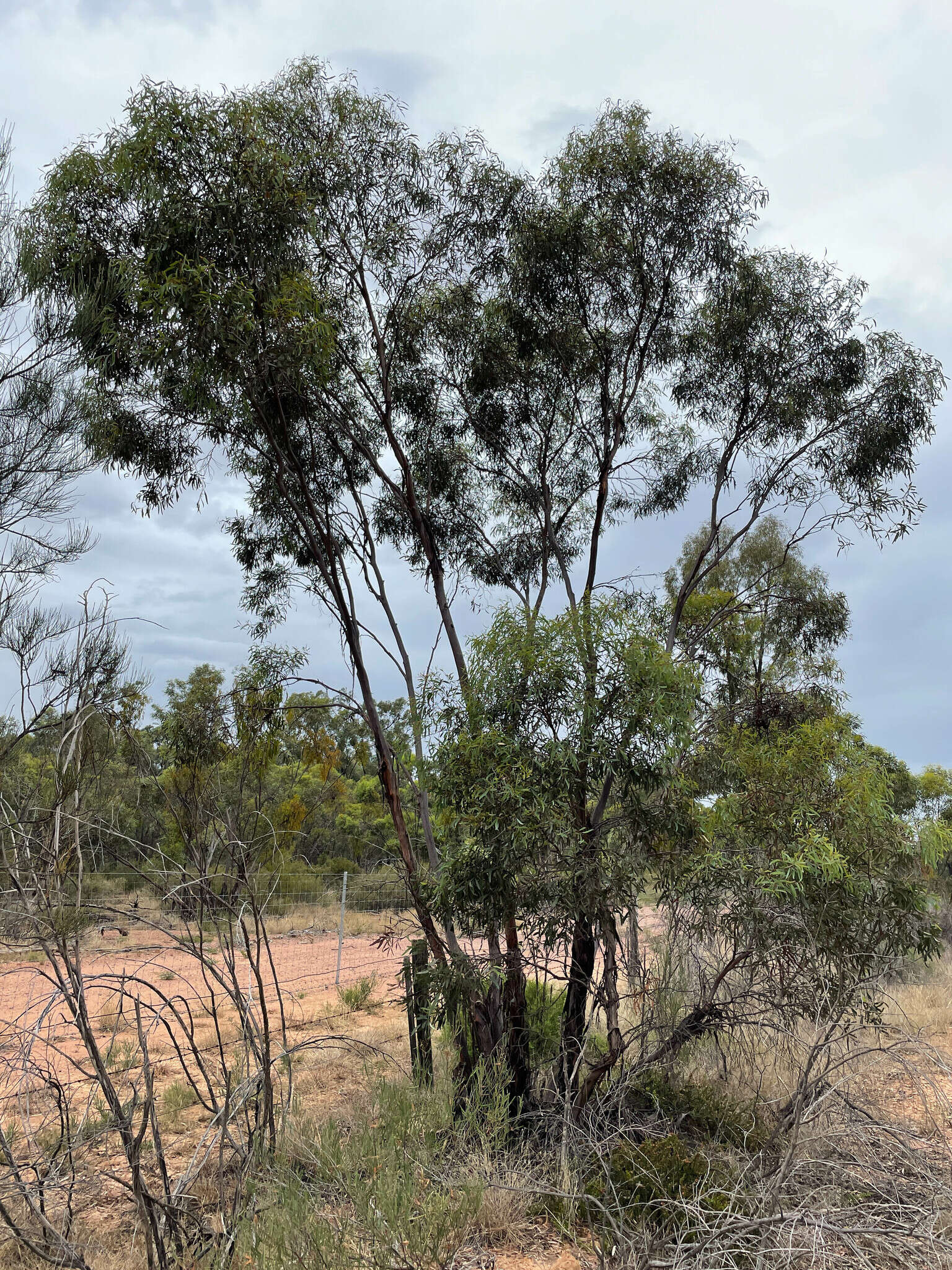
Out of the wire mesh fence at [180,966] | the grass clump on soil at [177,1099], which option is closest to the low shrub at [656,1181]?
the wire mesh fence at [180,966]

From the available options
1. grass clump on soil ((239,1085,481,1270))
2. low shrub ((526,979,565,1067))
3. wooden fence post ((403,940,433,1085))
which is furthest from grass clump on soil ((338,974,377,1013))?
grass clump on soil ((239,1085,481,1270))

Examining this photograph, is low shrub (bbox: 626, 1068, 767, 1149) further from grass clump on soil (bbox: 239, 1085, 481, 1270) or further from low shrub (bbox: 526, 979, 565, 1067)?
grass clump on soil (bbox: 239, 1085, 481, 1270)

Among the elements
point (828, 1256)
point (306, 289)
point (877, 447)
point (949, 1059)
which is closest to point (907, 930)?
point (828, 1256)

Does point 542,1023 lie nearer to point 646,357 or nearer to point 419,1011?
point 419,1011

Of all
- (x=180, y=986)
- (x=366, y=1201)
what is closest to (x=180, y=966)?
(x=180, y=986)

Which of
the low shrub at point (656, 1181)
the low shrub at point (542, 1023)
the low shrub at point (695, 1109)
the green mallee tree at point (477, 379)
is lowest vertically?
the low shrub at point (695, 1109)

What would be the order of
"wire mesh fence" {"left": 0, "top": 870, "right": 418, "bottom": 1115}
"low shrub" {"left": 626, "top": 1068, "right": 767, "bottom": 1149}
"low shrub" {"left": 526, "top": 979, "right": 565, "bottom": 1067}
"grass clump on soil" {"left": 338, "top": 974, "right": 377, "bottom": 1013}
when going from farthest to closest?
Answer: "grass clump on soil" {"left": 338, "top": 974, "right": 377, "bottom": 1013} < "low shrub" {"left": 526, "top": 979, "right": 565, "bottom": 1067} < "low shrub" {"left": 626, "top": 1068, "right": 767, "bottom": 1149} < "wire mesh fence" {"left": 0, "top": 870, "right": 418, "bottom": 1115}

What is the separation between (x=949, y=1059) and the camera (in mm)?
8438

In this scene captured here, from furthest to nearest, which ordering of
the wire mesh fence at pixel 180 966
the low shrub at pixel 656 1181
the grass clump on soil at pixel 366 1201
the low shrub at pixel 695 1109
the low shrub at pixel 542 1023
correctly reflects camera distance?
the low shrub at pixel 542 1023 < the low shrub at pixel 695 1109 < the low shrub at pixel 656 1181 < the wire mesh fence at pixel 180 966 < the grass clump on soil at pixel 366 1201

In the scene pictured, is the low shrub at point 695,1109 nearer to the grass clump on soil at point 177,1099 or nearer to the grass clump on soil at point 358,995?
the grass clump on soil at point 177,1099

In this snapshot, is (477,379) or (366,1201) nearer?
(366,1201)

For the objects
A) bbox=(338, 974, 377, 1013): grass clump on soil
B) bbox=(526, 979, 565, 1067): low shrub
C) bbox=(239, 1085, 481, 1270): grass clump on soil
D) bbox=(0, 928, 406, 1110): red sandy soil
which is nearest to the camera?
bbox=(239, 1085, 481, 1270): grass clump on soil

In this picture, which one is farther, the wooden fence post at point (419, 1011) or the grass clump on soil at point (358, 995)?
the grass clump on soil at point (358, 995)

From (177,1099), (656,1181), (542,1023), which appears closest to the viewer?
(656,1181)
